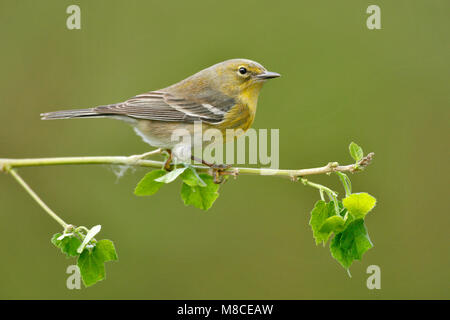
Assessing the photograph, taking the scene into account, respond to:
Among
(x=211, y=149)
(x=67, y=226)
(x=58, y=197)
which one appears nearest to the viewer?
(x=67, y=226)

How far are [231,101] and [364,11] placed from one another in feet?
11.6

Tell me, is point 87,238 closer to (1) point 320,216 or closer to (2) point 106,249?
(2) point 106,249

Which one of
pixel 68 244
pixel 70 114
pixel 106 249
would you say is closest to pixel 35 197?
pixel 68 244

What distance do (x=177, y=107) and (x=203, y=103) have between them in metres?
0.21

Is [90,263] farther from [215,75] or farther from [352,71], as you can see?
[352,71]

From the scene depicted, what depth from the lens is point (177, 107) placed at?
401 cm

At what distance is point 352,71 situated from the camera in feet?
22.4

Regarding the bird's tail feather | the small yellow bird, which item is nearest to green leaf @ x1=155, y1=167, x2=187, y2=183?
the bird's tail feather

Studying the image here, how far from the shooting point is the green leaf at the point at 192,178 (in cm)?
243

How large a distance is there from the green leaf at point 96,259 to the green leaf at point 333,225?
931mm

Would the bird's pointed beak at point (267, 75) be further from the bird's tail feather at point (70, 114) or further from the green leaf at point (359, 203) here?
the green leaf at point (359, 203)

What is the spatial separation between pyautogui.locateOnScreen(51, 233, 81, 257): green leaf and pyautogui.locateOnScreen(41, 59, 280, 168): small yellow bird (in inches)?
59.7

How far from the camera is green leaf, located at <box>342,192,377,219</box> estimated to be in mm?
2194

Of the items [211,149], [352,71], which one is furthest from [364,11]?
[211,149]
